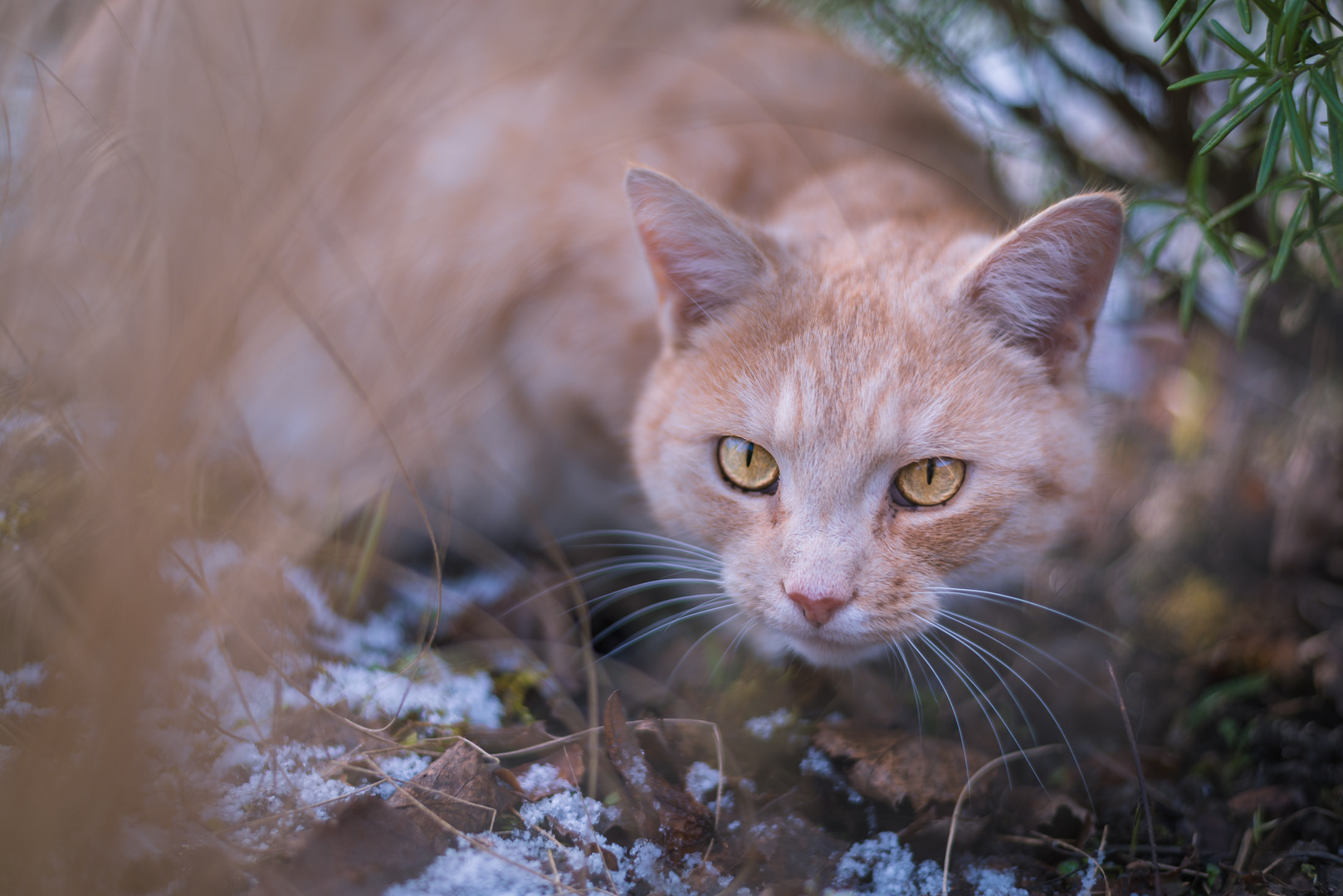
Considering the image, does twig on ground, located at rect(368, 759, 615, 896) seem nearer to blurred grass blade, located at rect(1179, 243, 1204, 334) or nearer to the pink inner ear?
the pink inner ear

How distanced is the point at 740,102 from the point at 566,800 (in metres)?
1.64

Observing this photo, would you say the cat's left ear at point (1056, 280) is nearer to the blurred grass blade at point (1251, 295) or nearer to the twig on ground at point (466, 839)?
the blurred grass blade at point (1251, 295)

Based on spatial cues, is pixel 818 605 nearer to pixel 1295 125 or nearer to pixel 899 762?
pixel 899 762

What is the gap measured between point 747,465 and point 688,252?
433 millimetres

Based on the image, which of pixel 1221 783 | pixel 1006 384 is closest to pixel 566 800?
pixel 1006 384

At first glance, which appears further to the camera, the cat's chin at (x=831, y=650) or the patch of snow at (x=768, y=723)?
the patch of snow at (x=768, y=723)

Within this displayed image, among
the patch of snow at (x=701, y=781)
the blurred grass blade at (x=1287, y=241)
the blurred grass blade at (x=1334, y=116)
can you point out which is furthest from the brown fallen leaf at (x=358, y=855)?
the blurred grass blade at (x=1334, y=116)

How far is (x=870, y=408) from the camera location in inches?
52.8

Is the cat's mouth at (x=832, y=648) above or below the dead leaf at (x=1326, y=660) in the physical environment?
below

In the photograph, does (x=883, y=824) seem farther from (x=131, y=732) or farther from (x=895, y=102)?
(x=895, y=102)

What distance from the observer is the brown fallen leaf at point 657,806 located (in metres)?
1.23

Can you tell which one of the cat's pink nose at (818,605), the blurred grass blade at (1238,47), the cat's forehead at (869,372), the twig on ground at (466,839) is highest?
the blurred grass blade at (1238,47)

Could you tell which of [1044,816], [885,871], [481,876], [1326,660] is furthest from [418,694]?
[1326,660]

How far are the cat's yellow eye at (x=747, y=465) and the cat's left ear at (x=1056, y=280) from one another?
47 centimetres
